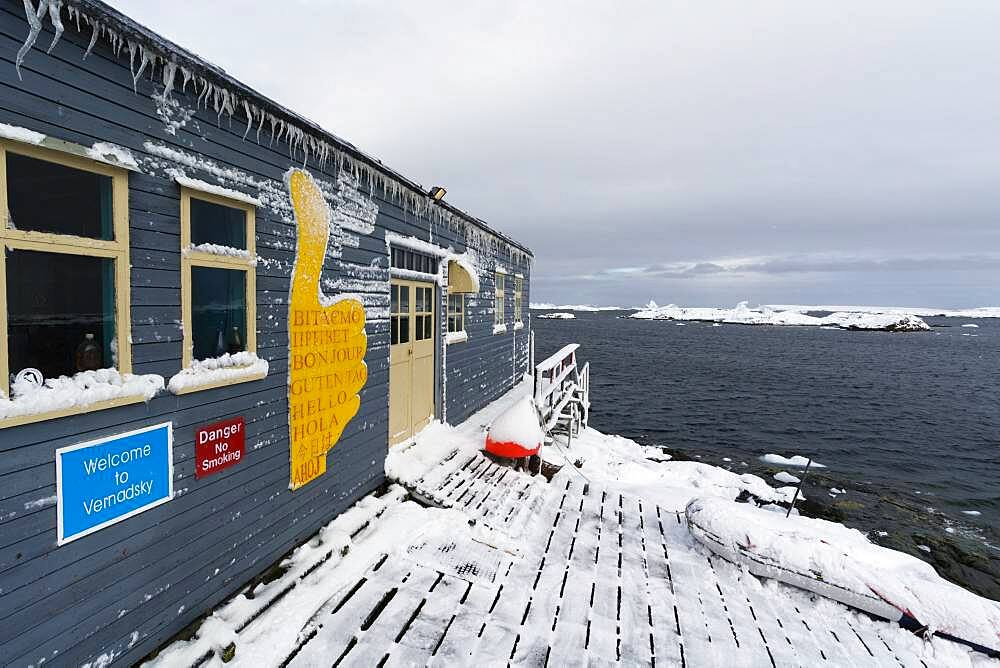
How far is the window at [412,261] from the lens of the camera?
6.84 meters

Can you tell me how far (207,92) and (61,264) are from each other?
1668 mm

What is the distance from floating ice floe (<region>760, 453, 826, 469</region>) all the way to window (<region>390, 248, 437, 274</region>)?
13.6m

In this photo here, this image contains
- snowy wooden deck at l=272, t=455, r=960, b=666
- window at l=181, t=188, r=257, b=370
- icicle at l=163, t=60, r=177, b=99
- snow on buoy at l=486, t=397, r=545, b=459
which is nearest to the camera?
icicle at l=163, t=60, r=177, b=99

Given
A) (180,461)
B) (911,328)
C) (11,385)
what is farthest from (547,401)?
(911,328)

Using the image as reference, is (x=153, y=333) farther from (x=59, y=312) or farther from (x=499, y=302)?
(x=499, y=302)

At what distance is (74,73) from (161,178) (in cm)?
71

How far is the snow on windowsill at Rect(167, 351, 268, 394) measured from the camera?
3.50m

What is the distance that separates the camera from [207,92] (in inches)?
143

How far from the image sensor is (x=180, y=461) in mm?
3555

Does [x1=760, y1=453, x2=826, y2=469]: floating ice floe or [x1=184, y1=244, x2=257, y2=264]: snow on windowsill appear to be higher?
[x1=184, y1=244, x2=257, y2=264]: snow on windowsill

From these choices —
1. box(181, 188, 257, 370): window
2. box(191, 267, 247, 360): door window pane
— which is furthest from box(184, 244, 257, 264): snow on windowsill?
box(191, 267, 247, 360): door window pane

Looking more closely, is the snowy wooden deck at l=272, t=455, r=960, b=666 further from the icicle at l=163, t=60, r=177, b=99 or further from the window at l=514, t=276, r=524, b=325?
the window at l=514, t=276, r=524, b=325

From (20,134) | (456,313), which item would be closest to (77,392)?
→ (20,134)

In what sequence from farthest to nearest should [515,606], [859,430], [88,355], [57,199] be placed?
[859,430] → [515,606] → [88,355] → [57,199]
